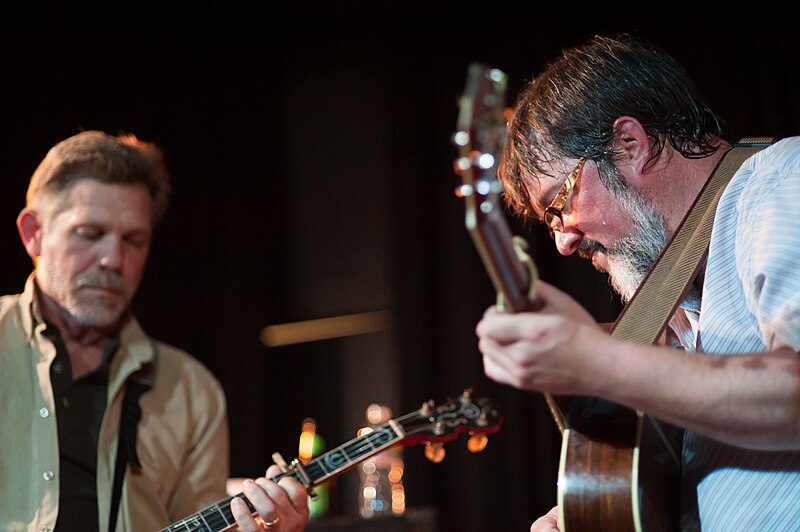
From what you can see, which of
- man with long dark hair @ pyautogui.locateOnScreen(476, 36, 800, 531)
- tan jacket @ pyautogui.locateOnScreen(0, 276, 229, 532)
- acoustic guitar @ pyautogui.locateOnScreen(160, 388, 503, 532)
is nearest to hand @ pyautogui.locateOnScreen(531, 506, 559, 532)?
man with long dark hair @ pyautogui.locateOnScreen(476, 36, 800, 531)

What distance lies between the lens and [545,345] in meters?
1.27

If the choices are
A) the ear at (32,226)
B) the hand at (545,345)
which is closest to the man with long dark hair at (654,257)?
the hand at (545,345)

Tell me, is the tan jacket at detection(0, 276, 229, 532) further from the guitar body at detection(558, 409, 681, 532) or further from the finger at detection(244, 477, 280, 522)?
the guitar body at detection(558, 409, 681, 532)

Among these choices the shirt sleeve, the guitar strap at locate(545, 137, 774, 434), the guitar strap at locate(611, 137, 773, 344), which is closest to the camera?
the shirt sleeve

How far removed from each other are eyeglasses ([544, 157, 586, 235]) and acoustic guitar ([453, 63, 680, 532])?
0.57m

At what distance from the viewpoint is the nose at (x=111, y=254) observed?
10.4ft

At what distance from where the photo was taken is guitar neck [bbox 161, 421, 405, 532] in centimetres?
269

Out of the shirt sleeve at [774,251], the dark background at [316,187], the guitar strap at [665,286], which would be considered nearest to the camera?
the shirt sleeve at [774,251]

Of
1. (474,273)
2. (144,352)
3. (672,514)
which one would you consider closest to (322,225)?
(474,273)

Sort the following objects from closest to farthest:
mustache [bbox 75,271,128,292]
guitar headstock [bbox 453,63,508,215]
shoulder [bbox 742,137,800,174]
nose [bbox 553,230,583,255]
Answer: guitar headstock [bbox 453,63,508,215]
shoulder [bbox 742,137,800,174]
nose [bbox 553,230,583,255]
mustache [bbox 75,271,128,292]

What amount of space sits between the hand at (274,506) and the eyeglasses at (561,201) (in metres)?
1.10

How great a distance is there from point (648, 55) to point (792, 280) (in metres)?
1.02

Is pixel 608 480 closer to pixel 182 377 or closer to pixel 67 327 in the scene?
pixel 182 377

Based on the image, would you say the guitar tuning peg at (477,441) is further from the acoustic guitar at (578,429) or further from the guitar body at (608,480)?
the guitar body at (608,480)
